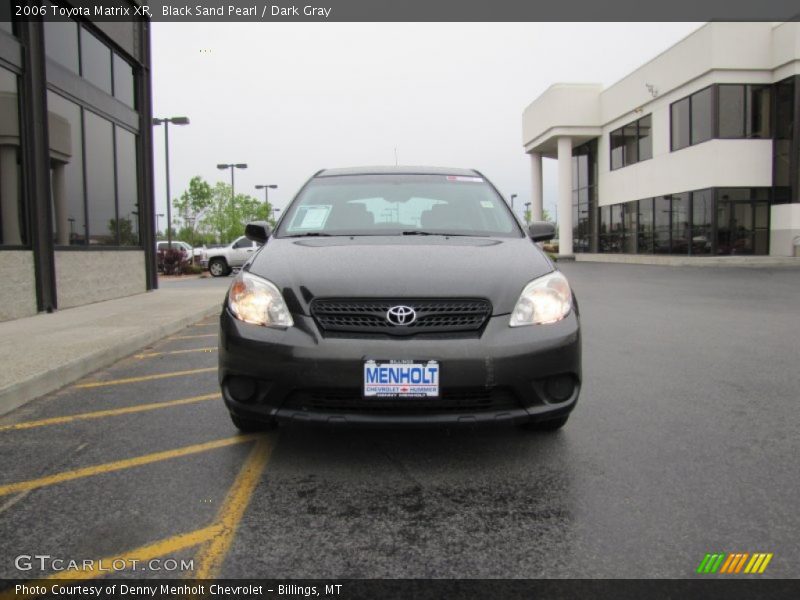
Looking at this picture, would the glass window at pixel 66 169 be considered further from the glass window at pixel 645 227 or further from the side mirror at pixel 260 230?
the glass window at pixel 645 227

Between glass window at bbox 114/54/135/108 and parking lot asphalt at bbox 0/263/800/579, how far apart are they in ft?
32.8

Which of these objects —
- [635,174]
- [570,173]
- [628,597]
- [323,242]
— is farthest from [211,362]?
[570,173]

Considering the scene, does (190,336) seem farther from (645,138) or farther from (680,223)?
(645,138)

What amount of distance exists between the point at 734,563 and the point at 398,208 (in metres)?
3.10

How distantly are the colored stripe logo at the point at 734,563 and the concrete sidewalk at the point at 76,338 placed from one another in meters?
4.53

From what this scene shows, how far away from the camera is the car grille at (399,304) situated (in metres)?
3.12

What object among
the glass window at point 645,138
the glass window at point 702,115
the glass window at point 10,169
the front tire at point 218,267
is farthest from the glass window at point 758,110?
the glass window at point 10,169

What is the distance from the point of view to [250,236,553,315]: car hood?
10.6 ft

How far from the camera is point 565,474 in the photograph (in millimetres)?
3242

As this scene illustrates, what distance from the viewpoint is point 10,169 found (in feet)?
30.2

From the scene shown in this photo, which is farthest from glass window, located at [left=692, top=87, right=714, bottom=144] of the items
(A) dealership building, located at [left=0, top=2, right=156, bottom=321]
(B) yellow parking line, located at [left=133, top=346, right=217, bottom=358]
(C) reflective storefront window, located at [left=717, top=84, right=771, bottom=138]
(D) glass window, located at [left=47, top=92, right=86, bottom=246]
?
(B) yellow parking line, located at [left=133, top=346, right=217, bottom=358]

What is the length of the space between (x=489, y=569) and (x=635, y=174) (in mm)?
31295

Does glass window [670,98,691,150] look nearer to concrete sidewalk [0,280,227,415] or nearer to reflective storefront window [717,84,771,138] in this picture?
reflective storefront window [717,84,771,138]

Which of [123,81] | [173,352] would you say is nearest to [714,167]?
[123,81]
